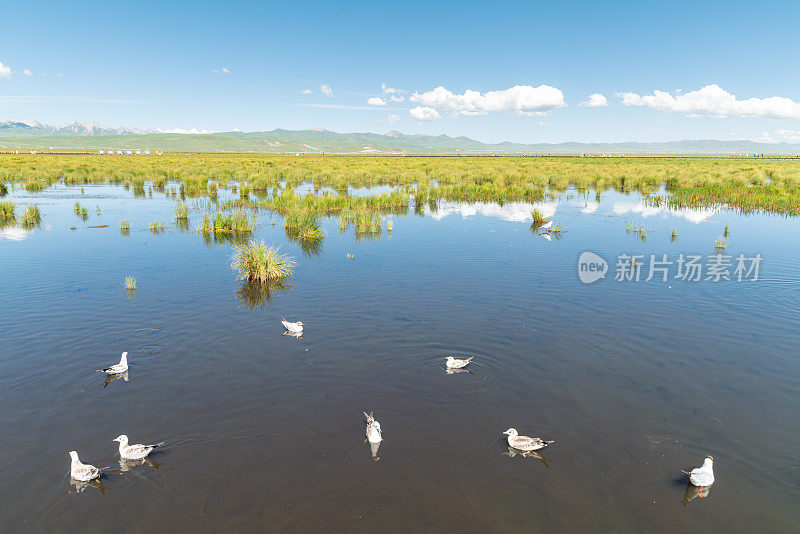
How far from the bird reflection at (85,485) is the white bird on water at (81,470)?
87 mm

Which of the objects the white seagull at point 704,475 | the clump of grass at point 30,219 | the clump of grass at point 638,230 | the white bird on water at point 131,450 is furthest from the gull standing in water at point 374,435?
the clump of grass at point 30,219

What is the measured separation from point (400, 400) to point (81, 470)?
5.51 meters

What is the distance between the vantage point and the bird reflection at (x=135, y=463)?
23.9 feet

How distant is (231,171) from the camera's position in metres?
63.5

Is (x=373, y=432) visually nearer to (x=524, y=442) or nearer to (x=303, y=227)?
(x=524, y=442)

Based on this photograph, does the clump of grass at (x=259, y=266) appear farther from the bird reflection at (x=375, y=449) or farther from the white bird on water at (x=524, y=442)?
the white bird on water at (x=524, y=442)

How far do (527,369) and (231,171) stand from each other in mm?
61660

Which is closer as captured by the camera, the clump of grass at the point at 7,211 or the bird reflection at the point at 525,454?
the bird reflection at the point at 525,454

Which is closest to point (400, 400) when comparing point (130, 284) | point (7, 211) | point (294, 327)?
point (294, 327)

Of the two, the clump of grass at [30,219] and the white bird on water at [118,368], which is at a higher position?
the clump of grass at [30,219]

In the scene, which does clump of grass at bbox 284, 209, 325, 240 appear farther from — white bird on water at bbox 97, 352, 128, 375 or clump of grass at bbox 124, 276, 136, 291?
white bird on water at bbox 97, 352, 128, 375

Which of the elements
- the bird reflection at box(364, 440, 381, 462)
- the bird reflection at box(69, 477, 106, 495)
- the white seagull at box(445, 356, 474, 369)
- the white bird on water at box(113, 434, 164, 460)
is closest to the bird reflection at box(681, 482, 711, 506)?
the white seagull at box(445, 356, 474, 369)

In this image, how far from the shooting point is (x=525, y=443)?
773 centimetres

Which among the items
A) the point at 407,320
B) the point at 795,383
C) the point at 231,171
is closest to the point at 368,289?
the point at 407,320
